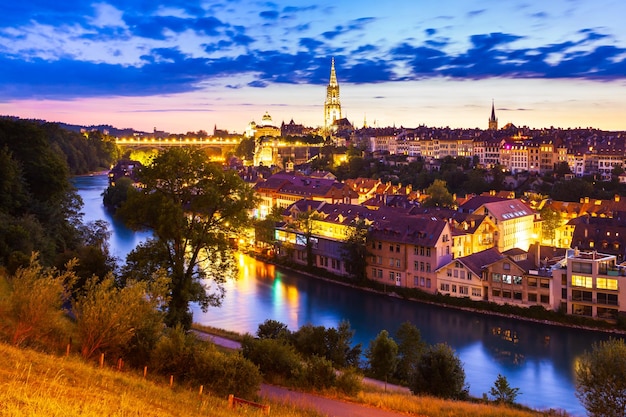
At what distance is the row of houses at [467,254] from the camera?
1122cm

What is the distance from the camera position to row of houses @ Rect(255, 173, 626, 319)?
442 inches

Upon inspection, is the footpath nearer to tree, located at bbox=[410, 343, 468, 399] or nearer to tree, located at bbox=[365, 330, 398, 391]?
tree, located at bbox=[410, 343, 468, 399]

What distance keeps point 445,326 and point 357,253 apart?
3.11m

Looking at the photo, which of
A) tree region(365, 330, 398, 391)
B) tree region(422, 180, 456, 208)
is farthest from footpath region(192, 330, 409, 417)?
tree region(422, 180, 456, 208)

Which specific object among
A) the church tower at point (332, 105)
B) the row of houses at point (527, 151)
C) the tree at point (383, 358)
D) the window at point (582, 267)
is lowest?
the tree at point (383, 358)

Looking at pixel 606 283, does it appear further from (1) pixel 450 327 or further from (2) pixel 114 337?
(2) pixel 114 337

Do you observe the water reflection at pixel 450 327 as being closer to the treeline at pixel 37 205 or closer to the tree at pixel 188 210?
the treeline at pixel 37 205

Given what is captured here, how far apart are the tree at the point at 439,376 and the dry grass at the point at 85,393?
254 cm

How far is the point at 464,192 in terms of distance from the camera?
83.5ft

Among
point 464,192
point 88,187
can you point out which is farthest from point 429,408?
point 88,187

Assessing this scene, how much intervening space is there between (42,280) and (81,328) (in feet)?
1.48

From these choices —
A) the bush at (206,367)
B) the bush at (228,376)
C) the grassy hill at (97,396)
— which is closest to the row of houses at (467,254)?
the grassy hill at (97,396)

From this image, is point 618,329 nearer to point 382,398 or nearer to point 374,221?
point 374,221

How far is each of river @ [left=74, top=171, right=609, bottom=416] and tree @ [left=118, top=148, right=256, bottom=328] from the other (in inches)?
112
